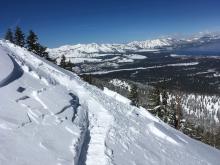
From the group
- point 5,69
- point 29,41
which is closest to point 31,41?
point 29,41

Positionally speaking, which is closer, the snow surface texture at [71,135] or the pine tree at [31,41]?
the snow surface texture at [71,135]

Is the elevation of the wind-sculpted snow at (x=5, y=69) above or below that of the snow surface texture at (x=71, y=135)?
above

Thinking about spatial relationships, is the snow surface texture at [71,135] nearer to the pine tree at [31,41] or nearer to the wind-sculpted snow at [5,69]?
the wind-sculpted snow at [5,69]

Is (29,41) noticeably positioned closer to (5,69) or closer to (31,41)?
(31,41)

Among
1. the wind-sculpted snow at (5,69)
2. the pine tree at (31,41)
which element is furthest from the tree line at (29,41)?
the wind-sculpted snow at (5,69)

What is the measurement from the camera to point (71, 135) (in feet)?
49.5

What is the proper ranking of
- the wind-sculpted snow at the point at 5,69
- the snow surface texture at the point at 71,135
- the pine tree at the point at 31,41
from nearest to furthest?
the snow surface texture at the point at 71,135 → the wind-sculpted snow at the point at 5,69 → the pine tree at the point at 31,41

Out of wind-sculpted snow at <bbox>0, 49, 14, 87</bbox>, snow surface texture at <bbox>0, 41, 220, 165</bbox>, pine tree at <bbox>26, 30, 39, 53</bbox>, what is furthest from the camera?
pine tree at <bbox>26, 30, 39, 53</bbox>

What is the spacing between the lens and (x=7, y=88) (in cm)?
1791

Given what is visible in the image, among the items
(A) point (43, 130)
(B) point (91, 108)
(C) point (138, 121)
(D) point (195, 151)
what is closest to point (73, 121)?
(A) point (43, 130)

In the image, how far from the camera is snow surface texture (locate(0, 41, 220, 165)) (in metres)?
12.2

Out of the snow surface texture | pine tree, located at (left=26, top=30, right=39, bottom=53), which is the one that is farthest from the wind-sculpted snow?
pine tree, located at (left=26, top=30, right=39, bottom=53)

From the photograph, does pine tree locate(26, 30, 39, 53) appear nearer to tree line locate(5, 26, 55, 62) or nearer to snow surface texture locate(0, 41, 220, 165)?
tree line locate(5, 26, 55, 62)

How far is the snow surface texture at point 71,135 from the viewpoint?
12.2 meters
